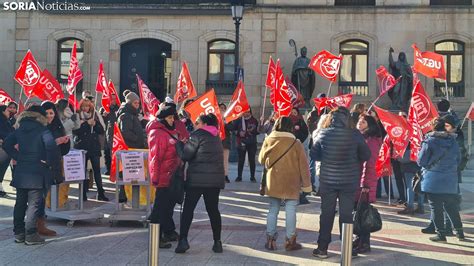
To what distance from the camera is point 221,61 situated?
87.5ft

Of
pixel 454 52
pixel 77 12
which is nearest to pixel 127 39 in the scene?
pixel 77 12

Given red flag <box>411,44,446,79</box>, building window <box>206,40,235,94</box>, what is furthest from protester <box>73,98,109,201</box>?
building window <box>206,40,235,94</box>

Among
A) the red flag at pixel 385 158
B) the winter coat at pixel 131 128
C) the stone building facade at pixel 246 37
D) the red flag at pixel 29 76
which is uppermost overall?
the stone building facade at pixel 246 37

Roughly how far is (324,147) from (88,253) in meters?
3.15

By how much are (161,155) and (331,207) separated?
7.16ft

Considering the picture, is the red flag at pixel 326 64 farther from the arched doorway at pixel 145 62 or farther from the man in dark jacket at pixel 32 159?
the arched doorway at pixel 145 62

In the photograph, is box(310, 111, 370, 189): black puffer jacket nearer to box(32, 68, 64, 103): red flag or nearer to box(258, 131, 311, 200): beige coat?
box(258, 131, 311, 200): beige coat

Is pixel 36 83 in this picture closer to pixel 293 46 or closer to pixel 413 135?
pixel 413 135

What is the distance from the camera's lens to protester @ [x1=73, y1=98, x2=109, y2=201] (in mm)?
12664

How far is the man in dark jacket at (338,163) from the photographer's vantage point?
8.18 m

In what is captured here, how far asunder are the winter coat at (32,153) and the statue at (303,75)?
16.5 meters

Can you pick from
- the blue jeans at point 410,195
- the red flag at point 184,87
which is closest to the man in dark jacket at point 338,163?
the blue jeans at point 410,195

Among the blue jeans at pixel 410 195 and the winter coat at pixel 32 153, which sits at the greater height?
the winter coat at pixel 32 153

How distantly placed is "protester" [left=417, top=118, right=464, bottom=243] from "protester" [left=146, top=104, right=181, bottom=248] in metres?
3.37
